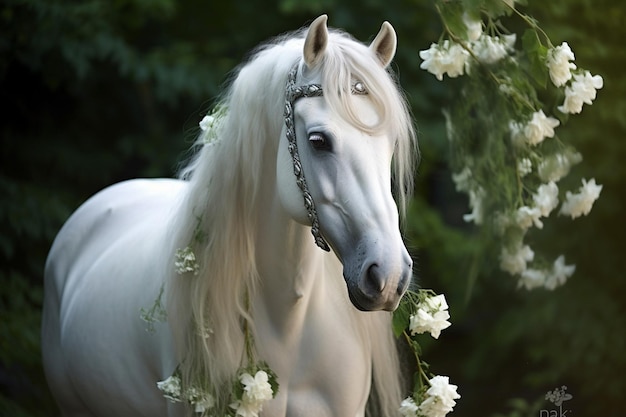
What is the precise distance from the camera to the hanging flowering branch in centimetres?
284

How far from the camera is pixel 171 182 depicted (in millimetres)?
4105

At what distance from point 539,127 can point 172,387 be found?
4.32 feet

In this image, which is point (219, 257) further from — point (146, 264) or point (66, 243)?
point (66, 243)

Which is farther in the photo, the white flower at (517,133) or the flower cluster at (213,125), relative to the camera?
the white flower at (517,133)

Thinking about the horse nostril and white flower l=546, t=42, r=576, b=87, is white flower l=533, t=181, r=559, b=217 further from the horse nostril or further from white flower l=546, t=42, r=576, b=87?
the horse nostril

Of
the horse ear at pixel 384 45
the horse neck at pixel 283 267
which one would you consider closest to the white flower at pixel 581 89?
the horse ear at pixel 384 45

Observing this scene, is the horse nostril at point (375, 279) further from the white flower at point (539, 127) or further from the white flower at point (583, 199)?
the white flower at point (583, 199)

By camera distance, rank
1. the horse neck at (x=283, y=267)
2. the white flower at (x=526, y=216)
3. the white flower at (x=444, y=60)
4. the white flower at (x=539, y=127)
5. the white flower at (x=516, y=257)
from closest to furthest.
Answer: the horse neck at (x=283, y=267), the white flower at (x=444, y=60), the white flower at (x=539, y=127), the white flower at (x=526, y=216), the white flower at (x=516, y=257)

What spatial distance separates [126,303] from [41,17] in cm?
318

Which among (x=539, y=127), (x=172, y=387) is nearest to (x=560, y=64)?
(x=539, y=127)

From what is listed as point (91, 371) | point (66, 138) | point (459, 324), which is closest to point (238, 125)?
point (91, 371)

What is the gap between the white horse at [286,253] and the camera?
2.30 metres

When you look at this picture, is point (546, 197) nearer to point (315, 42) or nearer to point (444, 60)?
point (444, 60)

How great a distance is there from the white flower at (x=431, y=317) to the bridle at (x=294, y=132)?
295 millimetres
